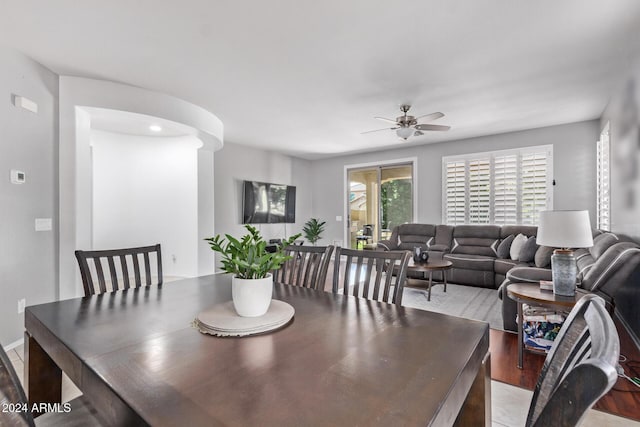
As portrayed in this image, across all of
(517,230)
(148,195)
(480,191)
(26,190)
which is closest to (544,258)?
(517,230)

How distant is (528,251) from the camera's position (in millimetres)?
4574

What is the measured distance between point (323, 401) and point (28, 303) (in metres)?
3.49

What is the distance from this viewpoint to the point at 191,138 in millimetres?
5297

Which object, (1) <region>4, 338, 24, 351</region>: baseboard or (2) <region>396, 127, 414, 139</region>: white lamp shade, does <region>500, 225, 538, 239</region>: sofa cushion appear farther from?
(1) <region>4, 338, 24, 351</region>: baseboard

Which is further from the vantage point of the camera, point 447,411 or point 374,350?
point 374,350

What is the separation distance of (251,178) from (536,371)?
222 inches

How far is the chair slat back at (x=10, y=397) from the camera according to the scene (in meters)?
0.65

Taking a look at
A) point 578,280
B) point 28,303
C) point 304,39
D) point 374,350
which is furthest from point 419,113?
point 28,303

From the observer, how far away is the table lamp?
2.24m

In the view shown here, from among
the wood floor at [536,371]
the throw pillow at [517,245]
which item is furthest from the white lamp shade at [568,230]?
the throw pillow at [517,245]

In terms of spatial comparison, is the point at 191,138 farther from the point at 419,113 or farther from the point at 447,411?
the point at 447,411

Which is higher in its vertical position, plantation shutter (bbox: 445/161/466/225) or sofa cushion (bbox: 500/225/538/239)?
plantation shutter (bbox: 445/161/466/225)

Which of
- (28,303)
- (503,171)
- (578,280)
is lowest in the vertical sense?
(28,303)

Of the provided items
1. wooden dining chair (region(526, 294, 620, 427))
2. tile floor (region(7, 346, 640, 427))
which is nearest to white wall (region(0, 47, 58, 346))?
tile floor (region(7, 346, 640, 427))
